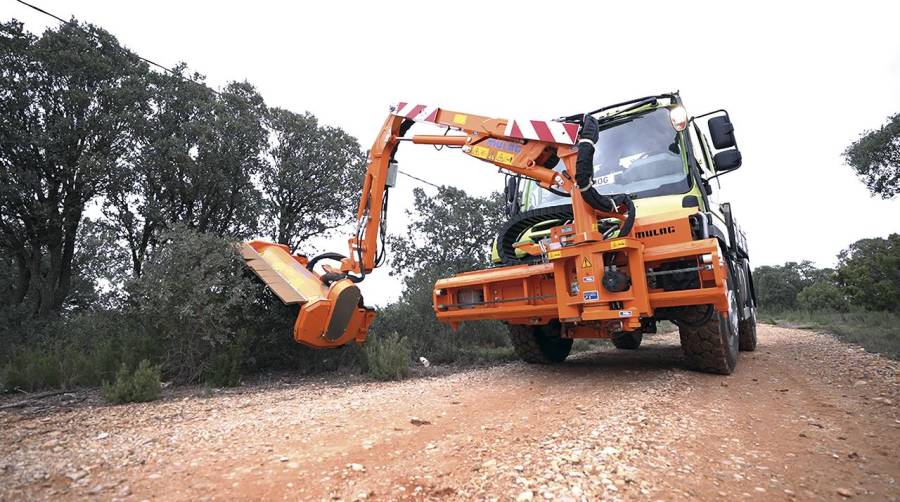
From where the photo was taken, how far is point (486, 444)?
8.99 feet

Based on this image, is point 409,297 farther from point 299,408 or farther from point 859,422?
point 859,422

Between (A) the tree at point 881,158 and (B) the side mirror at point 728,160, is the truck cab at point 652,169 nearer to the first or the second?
(B) the side mirror at point 728,160

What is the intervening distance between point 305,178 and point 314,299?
8.21 m

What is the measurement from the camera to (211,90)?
11.8 meters

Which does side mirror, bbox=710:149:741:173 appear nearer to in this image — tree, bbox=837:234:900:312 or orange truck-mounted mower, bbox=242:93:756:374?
orange truck-mounted mower, bbox=242:93:756:374

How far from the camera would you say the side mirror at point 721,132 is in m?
4.92

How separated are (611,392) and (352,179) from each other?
35.8 feet

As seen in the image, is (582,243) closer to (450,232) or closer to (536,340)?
(536,340)

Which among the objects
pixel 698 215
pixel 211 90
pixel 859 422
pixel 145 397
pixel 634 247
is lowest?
pixel 859 422

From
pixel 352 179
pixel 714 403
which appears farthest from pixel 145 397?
pixel 352 179

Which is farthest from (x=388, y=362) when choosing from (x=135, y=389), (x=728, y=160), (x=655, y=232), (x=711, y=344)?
(x=728, y=160)

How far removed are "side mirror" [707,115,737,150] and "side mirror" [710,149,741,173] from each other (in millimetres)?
97

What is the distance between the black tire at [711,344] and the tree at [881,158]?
16.9 meters

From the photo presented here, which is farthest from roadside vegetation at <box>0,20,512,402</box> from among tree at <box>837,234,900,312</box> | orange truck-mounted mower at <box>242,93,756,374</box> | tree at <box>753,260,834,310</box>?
tree at <box>753,260,834,310</box>
